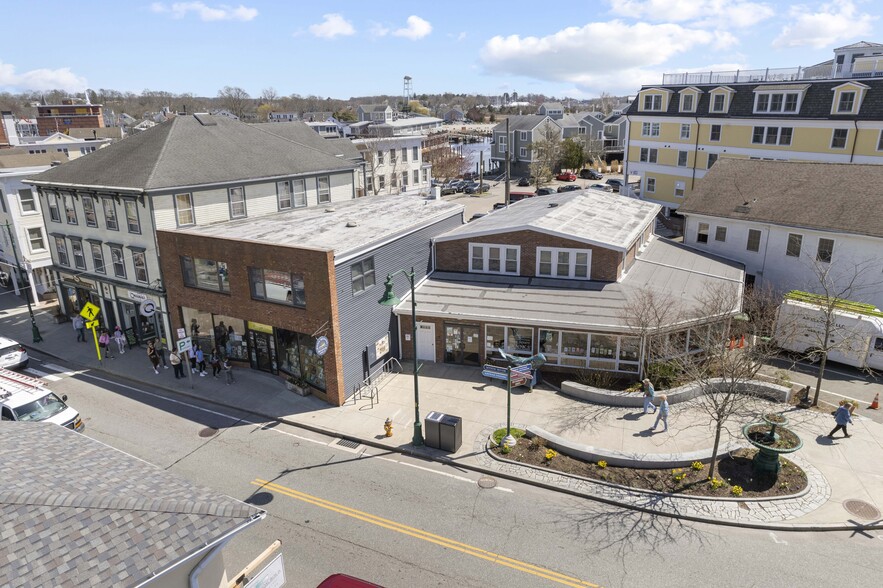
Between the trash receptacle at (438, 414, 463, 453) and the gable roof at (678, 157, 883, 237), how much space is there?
22.4 metres

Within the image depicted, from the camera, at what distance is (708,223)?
33.5 m

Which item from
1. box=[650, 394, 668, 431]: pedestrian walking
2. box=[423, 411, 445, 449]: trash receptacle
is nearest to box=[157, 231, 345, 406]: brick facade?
box=[423, 411, 445, 449]: trash receptacle

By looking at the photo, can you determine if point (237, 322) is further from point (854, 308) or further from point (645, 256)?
point (854, 308)

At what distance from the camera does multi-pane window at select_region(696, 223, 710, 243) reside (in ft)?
111

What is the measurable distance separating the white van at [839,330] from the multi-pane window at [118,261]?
1262 inches

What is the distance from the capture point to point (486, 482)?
17.4 meters

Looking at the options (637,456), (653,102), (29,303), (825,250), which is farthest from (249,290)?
(653,102)

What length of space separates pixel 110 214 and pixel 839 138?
47.6m

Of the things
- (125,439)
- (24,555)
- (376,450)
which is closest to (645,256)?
(376,450)

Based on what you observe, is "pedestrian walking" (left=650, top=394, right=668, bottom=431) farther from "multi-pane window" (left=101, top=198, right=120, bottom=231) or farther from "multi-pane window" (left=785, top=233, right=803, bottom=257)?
"multi-pane window" (left=101, top=198, right=120, bottom=231)

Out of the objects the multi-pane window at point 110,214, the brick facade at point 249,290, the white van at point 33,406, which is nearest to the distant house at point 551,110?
the multi-pane window at point 110,214

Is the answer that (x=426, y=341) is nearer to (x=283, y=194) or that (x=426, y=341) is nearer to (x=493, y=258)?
(x=493, y=258)

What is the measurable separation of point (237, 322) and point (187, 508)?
18.1 metres

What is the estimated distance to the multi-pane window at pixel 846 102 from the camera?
38.2m
